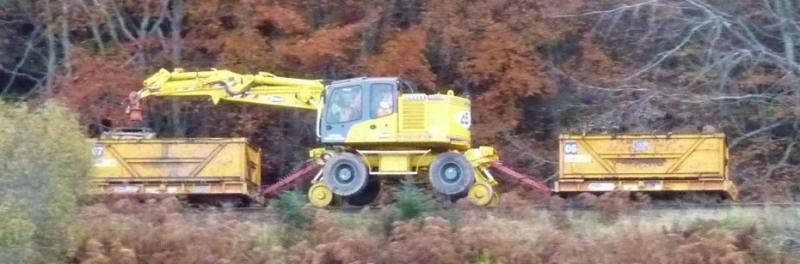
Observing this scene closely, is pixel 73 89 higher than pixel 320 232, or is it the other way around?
pixel 73 89

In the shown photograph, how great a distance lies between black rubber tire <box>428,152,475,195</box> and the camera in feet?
102

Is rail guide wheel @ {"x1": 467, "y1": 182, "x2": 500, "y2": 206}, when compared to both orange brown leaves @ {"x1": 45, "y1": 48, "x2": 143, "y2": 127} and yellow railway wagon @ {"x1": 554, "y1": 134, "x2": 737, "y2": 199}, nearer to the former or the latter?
yellow railway wagon @ {"x1": 554, "y1": 134, "x2": 737, "y2": 199}

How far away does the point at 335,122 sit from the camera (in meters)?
31.8

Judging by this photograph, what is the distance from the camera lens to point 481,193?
31188 mm

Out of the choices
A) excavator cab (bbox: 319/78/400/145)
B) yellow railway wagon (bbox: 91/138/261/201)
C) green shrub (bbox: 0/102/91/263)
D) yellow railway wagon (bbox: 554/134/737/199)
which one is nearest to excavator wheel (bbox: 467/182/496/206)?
yellow railway wagon (bbox: 554/134/737/199)

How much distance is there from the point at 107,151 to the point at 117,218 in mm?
4790

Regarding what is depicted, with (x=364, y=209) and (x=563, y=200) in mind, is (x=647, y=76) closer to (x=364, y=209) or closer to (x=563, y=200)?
(x=563, y=200)

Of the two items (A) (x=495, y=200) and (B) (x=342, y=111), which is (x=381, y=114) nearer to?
(B) (x=342, y=111)

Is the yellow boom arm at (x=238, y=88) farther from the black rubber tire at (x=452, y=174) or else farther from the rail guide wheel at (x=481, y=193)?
the rail guide wheel at (x=481, y=193)

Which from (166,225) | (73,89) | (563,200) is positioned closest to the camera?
(166,225)

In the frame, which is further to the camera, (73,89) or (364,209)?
(73,89)

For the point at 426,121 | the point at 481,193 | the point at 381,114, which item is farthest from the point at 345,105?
the point at 481,193

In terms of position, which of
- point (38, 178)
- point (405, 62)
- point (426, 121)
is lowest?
point (38, 178)

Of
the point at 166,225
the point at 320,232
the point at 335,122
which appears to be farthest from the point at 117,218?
the point at 335,122
